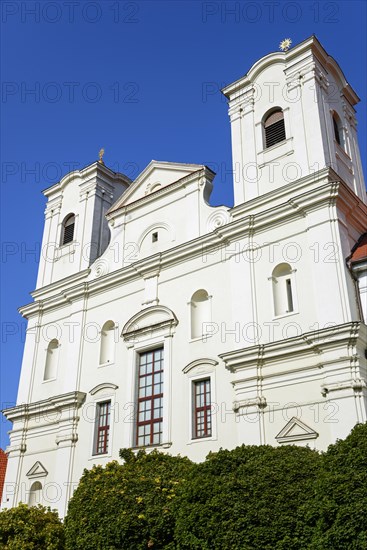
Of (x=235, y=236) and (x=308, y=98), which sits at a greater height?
(x=308, y=98)

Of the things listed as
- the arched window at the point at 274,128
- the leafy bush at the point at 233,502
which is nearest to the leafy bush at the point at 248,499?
the leafy bush at the point at 233,502

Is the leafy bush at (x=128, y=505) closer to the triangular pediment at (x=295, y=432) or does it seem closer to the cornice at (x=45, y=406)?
the triangular pediment at (x=295, y=432)

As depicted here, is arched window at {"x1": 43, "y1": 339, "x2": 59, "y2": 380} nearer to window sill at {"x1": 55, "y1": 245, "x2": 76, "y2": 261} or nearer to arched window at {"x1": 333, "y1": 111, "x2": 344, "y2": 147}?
window sill at {"x1": 55, "y1": 245, "x2": 76, "y2": 261}

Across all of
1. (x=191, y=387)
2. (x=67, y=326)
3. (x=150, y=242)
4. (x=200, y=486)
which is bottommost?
(x=200, y=486)

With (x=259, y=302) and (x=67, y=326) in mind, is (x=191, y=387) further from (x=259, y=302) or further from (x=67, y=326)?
(x=67, y=326)

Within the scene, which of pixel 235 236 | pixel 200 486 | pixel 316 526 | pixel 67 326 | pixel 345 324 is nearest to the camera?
pixel 316 526

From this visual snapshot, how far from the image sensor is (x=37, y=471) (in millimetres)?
22609

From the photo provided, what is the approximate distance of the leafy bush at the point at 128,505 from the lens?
45.3 feet

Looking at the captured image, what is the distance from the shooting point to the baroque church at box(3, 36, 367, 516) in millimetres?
16844

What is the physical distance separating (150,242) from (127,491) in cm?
1082

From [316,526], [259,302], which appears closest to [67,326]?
[259,302]

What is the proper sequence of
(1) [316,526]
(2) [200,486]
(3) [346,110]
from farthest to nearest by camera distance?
(3) [346,110] → (2) [200,486] → (1) [316,526]

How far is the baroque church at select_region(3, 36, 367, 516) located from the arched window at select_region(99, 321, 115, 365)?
0.07 meters

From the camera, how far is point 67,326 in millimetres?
24719
